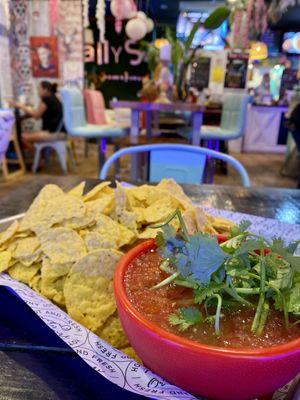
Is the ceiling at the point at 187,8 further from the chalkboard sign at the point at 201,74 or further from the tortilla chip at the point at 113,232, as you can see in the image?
the tortilla chip at the point at 113,232

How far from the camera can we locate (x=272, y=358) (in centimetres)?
36

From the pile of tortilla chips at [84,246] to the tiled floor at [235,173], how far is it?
332 centimetres

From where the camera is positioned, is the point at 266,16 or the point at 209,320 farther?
the point at 266,16

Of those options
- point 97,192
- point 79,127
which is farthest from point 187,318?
point 79,127

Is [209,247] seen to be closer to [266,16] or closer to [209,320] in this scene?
[209,320]

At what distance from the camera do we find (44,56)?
6.19 meters

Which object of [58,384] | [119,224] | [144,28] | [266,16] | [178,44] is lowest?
[58,384]

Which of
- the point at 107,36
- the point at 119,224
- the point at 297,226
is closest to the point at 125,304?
the point at 119,224

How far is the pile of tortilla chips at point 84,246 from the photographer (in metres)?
0.57

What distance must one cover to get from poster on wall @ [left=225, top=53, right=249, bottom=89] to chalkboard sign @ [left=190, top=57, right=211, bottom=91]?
1.46ft

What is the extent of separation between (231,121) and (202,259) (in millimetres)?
4407

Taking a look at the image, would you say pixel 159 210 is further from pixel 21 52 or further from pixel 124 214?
pixel 21 52

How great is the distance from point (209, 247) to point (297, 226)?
61 cm

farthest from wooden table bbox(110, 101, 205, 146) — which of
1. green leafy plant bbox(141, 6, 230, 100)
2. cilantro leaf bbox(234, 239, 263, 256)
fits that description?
cilantro leaf bbox(234, 239, 263, 256)
